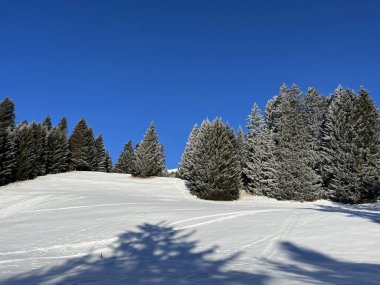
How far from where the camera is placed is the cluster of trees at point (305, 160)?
37844mm

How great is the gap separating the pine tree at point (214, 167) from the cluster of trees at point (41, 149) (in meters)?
25.7

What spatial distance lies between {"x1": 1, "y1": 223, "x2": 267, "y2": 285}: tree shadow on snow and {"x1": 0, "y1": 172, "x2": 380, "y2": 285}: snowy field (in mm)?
25

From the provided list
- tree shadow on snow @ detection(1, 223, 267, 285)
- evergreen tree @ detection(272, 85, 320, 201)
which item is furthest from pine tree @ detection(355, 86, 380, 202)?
tree shadow on snow @ detection(1, 223, 267, 285)

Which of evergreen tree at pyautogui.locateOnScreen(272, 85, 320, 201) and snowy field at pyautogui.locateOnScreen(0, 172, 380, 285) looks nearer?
snowy field at pyautogui.locateOnScreen(0, 172, 380, 285)

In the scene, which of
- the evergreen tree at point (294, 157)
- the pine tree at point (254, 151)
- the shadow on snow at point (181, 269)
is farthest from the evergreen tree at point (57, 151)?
the shadow on snow at point (181, 269)

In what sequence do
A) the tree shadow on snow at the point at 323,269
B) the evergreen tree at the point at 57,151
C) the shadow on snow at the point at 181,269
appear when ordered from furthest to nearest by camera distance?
1. the evergreen tree at the point at 57,151
2. the shadow on snow at the point at 181,269
3. the tree shadow on snow at the point at 323,269

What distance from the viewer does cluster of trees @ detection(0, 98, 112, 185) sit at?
48.4 metres

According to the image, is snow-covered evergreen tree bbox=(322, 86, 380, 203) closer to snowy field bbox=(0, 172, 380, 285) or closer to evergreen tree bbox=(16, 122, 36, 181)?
snowy field bbox=(0, 172, 380, 285)

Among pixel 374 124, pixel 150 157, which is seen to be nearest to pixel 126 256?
pixel 374 124

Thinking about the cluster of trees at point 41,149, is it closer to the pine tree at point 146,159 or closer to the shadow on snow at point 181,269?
the pine tree at point 146,159

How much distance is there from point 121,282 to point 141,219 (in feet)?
40.0

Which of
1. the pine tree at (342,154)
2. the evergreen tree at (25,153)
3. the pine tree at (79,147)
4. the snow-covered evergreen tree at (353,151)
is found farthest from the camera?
the pine tree at (79,147)

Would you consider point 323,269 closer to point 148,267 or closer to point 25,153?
point 148,267

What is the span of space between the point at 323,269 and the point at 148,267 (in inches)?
189
